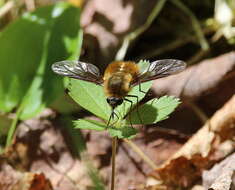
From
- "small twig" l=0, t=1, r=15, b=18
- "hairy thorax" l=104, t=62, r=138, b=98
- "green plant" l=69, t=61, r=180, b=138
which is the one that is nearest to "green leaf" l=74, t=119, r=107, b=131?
"green plant" l=69, t=61, r=180, b=138

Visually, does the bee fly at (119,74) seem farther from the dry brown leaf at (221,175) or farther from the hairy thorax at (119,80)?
the dry brown leaf at (221,175)

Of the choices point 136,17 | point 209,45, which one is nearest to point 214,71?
point 209,45

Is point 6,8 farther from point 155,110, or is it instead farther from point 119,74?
point 155,110

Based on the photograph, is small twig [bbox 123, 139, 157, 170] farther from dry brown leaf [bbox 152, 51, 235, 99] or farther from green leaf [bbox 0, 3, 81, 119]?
green leaf [bbox 0, 3, 81, 119]

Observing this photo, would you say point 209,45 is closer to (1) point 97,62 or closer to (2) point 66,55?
(1) point 97,62

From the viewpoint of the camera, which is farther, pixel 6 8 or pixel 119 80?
pixel 6 8

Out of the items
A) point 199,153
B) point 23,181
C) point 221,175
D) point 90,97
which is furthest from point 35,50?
point 221,175
